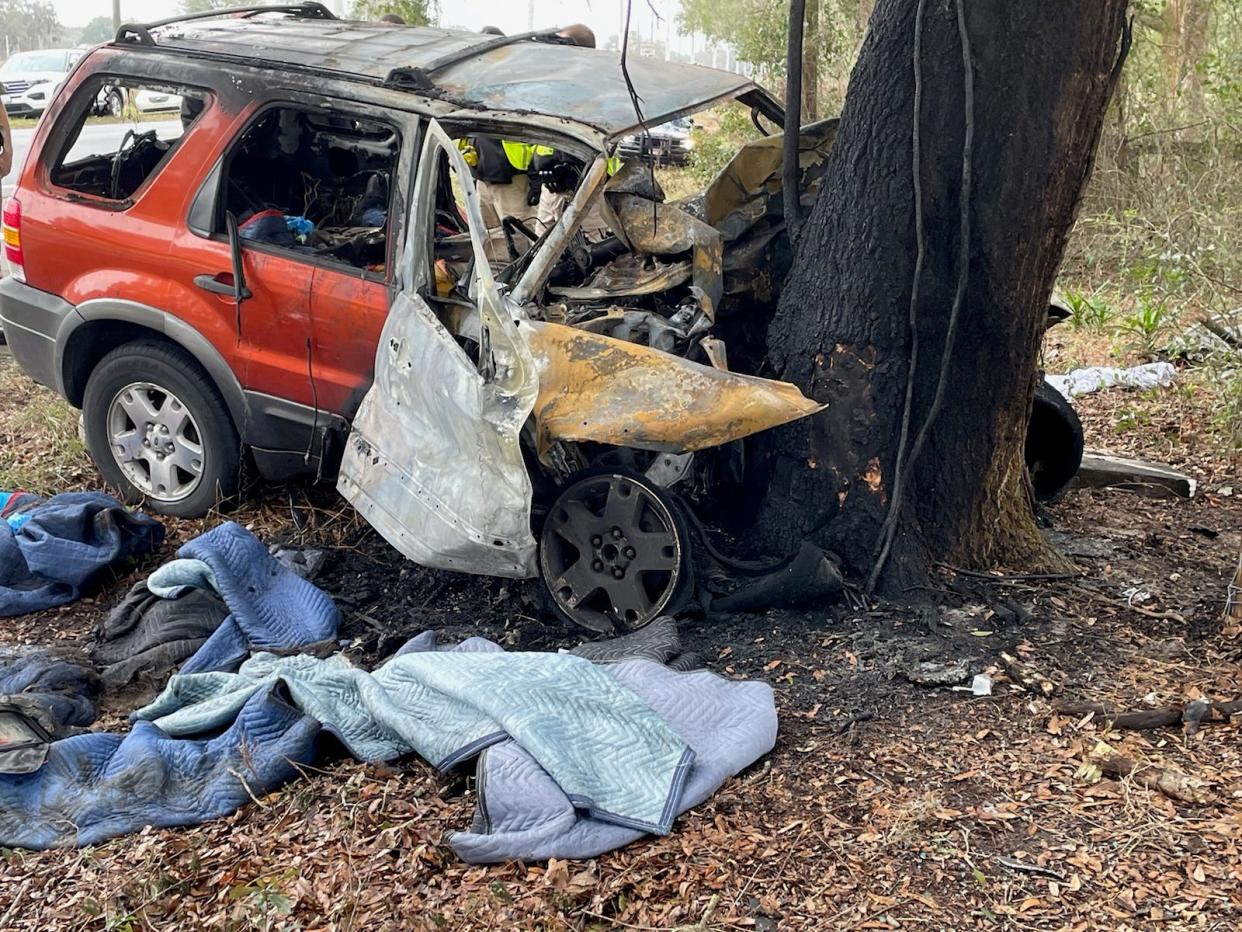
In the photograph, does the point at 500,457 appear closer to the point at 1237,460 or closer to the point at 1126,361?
the point at 1237,460

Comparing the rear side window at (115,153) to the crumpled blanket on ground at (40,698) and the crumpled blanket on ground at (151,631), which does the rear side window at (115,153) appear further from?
the crumpled blanket on ground at (40,698)

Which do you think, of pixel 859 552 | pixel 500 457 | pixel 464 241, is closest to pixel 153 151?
pixel 464 241

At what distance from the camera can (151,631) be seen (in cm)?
423

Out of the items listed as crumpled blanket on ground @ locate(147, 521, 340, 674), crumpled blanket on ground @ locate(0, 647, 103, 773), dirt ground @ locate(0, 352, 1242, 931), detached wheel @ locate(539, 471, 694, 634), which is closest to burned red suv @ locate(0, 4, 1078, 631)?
detached wheel @ locate(539, 471, 694, 634)

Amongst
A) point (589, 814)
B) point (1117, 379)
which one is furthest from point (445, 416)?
point (1117, 379)

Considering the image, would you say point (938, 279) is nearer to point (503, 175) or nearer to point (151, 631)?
point (503, 175)

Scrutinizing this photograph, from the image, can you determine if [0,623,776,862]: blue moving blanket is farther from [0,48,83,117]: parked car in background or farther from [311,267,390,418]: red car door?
[0,48,83,117]: parked car in background

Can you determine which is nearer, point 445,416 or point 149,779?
point 149,779

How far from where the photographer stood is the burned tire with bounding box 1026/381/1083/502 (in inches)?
188

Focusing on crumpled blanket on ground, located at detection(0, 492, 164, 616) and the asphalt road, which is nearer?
crumpled blanket on ground, located at detection(0, 492, 164, 616)

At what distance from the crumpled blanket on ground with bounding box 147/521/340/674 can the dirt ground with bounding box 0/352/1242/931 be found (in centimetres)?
29

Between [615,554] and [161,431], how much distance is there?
2.39 m

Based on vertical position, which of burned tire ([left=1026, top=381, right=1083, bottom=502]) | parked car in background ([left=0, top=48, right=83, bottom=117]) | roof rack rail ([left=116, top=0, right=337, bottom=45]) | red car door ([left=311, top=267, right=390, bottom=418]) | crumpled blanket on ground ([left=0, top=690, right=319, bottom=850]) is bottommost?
crumpled blanket on ground ([left=0, top=690, right=319, bottom=850])

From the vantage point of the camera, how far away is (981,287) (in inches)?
146
